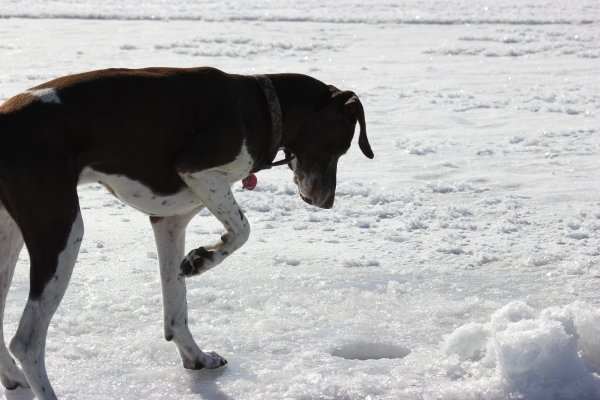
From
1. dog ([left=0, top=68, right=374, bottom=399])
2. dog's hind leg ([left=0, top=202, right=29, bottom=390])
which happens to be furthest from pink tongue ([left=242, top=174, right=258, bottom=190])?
dog's hind leg ([left=0, top=202, right=29, bottom=390])

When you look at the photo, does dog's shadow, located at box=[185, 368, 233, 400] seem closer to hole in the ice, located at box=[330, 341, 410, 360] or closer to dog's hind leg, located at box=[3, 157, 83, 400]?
hole in the ice, located at box=[330, 341, 410, 360]

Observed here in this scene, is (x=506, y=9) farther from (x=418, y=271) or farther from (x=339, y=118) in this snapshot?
(x=339, y=118)

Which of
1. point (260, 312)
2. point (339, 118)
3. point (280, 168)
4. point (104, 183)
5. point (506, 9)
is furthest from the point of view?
point (506, 9)

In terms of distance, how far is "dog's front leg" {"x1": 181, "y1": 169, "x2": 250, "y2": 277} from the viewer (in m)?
4.75

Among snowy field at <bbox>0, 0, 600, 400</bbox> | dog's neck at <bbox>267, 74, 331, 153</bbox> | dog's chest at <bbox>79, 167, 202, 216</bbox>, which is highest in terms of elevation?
dog's neck at <bbox>267, 74, 331, 153</bbox>

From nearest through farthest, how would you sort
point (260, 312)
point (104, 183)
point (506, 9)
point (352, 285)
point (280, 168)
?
point (104, 183) → point (260, 312) → point (352, 285) → point (280, 168) → point (506, 9)

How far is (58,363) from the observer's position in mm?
5062

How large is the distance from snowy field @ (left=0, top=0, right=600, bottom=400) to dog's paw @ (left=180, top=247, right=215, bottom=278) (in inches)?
20.9

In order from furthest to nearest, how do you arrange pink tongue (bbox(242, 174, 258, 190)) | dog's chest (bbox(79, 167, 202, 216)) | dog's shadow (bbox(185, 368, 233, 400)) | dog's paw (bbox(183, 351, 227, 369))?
pink tongue (bbox(242, 174, 258, 190))
dog's paw (bbox(183, 351, 227, 369))
dog's shadow (bbox(185, 368, 233, 400))
dog's chest (bbox(79, 167, 202, 216))

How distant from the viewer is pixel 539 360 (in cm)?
471

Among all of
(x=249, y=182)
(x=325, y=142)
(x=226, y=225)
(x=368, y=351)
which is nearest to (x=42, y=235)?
(x=226, y=225)

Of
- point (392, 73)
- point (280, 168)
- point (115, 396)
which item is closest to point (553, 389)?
point (115, 396)

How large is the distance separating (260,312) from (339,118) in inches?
50.8

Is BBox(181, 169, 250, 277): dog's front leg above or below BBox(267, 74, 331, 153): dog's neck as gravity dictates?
below
